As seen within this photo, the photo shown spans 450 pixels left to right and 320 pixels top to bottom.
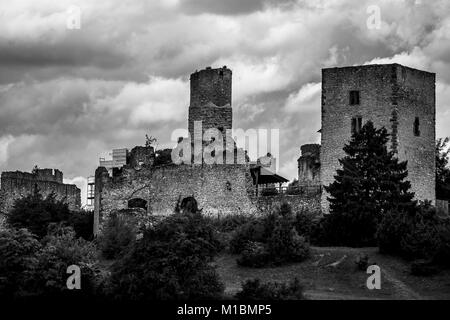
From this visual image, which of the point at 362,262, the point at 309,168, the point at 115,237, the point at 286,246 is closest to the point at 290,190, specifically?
the point at 309,168

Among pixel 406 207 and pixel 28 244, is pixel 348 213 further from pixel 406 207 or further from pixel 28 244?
pixel 28 244

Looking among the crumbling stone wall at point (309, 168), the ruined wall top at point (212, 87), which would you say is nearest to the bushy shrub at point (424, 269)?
the crumbling stone wall at point (309, 168)

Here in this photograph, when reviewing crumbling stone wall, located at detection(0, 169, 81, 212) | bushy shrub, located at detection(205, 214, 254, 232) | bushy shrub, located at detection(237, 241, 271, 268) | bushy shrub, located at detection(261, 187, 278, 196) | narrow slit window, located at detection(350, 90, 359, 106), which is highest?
narrow slit window, located at detection(350, 90, 359, 106)

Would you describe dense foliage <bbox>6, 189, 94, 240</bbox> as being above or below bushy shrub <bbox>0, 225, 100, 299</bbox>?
A: above

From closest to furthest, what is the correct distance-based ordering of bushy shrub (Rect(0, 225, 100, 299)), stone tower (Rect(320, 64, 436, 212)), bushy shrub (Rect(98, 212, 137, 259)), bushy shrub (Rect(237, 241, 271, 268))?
bushy shrub (Rect(0, 225, 100, 299)) → bushy shrub (Rect(237, 241, 271, 268)) → bushy shrub (Rect(98, 212, 137, 259)) → stone tower (Rect(320, 64, 436, 212))

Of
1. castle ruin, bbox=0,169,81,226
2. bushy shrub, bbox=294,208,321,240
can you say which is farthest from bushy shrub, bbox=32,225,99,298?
castle ruin, bbox=0,169,81,226

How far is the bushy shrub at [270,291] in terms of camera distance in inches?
2053

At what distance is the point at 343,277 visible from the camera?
59.4 m

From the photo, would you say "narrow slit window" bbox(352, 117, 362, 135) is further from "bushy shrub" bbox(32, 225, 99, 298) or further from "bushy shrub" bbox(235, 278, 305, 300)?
"bushy shrub" bbox(235, 278, 305, 300)

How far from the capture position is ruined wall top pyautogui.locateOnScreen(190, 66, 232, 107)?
3046 inches

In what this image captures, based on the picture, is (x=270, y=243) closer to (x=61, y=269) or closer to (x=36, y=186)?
(x=61, y=269)

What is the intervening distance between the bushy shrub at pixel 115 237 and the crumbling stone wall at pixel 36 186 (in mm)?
14855

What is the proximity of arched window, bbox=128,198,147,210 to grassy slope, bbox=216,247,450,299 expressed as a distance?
524 inches

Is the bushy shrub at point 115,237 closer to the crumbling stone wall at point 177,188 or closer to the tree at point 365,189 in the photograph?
the crumbling stone wall at point 177,188
